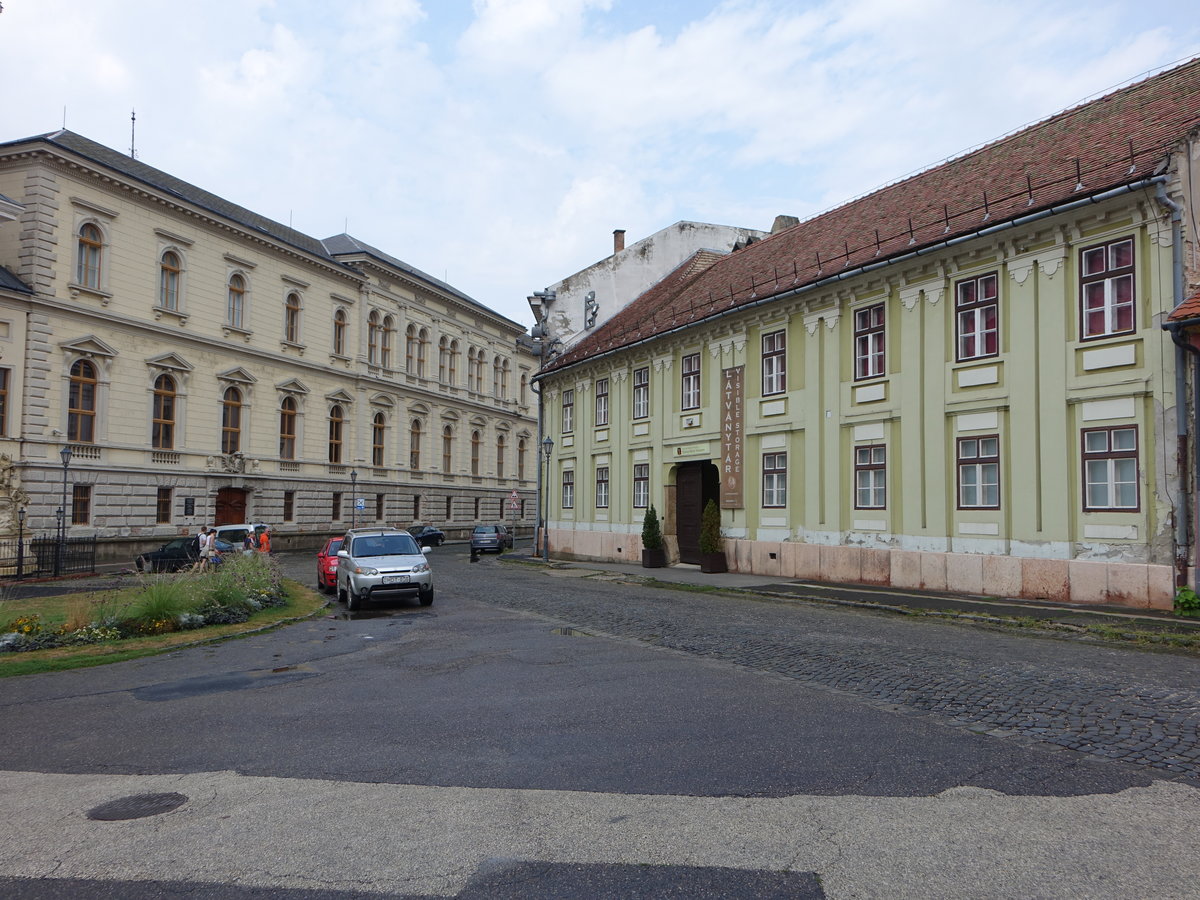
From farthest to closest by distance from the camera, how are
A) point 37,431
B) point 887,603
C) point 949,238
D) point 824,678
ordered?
1. point 37,431
2. point 949,238
3. point 887,603
4. point 824,678

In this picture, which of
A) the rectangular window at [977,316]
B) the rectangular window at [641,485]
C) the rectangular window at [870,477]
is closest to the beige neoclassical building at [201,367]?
the rectangular window at [641,485]

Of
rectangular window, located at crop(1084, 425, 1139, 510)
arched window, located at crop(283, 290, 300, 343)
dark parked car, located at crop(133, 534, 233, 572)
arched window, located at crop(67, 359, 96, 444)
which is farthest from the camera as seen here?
arched window, located at crop(283, 290, 300, 343)

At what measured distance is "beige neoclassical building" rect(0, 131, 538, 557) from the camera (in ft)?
109

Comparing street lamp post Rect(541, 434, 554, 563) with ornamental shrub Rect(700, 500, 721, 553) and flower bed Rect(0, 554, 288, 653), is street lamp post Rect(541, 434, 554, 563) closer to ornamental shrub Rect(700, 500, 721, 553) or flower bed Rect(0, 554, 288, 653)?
ornamental shrub Rect(700, 500, 721, 553)

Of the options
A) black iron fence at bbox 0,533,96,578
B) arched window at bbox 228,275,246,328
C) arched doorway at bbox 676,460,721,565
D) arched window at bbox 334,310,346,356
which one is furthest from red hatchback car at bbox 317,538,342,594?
arched window at bbox 334,310,346,356

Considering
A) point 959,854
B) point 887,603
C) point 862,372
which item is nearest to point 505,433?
point 862,372

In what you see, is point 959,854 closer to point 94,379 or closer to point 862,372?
point 862,372

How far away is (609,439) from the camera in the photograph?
1273 inches

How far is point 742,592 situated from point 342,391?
115 ft

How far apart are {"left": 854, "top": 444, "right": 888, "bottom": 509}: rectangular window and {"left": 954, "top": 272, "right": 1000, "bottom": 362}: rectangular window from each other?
3156 millimetres

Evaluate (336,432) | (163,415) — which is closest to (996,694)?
(163,415)

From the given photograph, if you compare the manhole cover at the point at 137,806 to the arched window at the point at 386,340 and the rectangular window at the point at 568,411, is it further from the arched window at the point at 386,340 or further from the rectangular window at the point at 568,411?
the arched window at the point at 386,340

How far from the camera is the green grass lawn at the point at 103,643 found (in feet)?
36.2

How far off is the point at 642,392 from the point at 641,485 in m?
3.27
